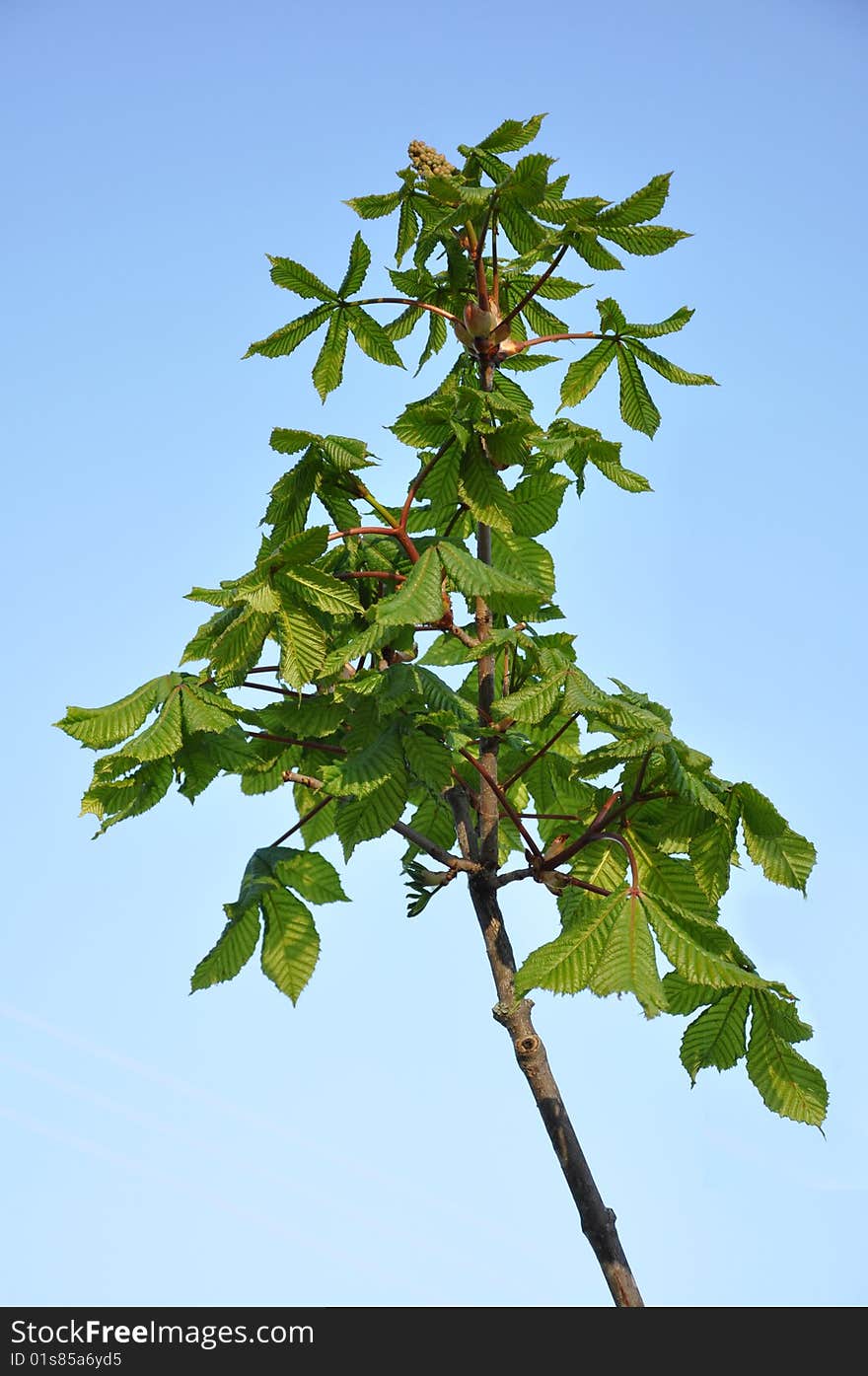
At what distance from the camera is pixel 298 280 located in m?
4.62

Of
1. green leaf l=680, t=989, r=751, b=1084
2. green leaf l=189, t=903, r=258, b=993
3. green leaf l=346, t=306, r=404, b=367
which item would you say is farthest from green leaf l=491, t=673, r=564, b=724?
green leaf l=346, t=306, r=404, b=367

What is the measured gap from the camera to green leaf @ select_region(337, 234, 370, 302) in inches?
180

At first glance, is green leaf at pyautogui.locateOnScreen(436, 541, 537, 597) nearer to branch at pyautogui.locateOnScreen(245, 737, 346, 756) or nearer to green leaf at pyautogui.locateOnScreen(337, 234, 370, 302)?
branch at pyautogui.locateOnScreen(245, 737, 346, 756)

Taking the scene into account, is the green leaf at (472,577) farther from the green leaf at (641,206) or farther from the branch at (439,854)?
the green leaf at (641,206)

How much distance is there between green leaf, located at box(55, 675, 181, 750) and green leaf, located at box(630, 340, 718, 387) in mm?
2258

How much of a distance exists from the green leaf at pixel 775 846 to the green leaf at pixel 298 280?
8.07ft

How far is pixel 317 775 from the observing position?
16.2ft

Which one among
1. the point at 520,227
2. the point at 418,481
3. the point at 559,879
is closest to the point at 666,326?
the point at 520,227

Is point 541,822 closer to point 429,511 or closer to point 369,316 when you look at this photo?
point 429,511
